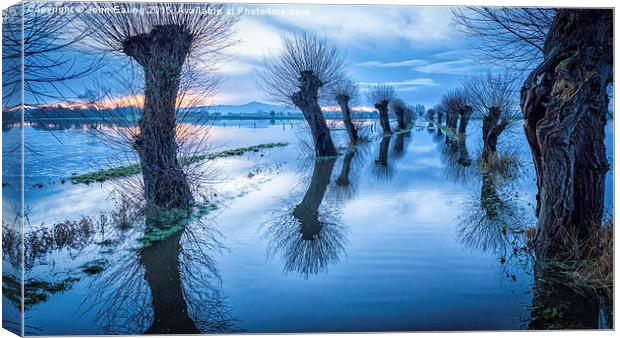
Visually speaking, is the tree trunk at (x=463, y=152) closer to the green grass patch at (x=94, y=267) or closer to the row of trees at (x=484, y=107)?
the row of trees at (x=484, y=107)

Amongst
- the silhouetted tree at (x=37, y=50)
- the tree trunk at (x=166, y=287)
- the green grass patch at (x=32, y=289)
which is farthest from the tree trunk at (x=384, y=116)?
the green grass patch at (x=32, y=289)

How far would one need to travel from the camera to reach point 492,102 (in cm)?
816

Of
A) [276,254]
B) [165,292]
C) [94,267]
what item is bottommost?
[165,292]

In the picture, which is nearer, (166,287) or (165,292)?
(165,292)

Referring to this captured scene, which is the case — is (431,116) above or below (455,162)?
above

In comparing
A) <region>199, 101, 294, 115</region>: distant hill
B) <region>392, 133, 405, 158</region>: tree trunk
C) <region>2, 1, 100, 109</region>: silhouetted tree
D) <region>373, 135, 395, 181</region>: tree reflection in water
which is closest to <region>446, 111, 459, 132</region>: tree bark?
<region>373, 135, 395, 181</region>: tree reflection in water

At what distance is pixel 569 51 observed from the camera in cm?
572

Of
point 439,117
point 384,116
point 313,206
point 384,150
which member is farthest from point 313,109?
point 313,206

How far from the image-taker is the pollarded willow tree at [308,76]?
6602 millimetres

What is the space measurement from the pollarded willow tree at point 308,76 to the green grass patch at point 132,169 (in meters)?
0.86

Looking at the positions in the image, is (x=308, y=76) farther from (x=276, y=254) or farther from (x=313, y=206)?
(x=276, y=254)

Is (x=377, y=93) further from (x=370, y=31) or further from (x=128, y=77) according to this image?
(x=128, y=77)

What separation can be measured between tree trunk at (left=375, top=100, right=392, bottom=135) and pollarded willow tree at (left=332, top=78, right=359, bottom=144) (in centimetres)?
39

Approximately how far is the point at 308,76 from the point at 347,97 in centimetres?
126
